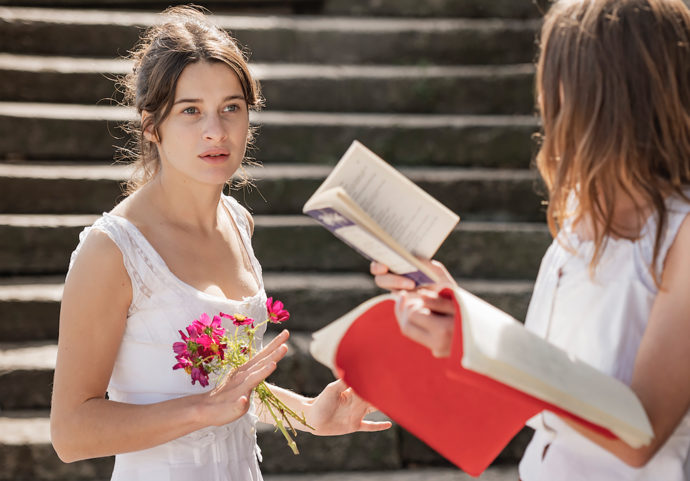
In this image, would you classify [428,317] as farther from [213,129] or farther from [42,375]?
[42,375]

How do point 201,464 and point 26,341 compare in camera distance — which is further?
point 26,341

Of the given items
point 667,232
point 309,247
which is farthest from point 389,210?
point 309,247

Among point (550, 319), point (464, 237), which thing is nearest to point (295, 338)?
Answer: point (464, 237)

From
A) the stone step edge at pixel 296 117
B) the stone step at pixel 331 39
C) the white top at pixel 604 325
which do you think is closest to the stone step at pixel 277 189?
the stone step edge at pixel 296 117

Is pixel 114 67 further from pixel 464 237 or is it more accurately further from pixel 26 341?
pixel 464 237

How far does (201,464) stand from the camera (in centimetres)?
189

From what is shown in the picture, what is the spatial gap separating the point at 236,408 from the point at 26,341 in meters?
2.36

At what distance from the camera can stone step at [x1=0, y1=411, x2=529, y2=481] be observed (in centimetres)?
316

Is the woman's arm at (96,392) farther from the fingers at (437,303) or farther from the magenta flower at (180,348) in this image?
the fingers at (437,303)

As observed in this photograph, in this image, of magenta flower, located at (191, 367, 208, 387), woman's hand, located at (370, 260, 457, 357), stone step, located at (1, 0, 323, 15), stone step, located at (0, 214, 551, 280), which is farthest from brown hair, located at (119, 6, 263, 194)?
stone step, located at (1, 0, 323, 15)

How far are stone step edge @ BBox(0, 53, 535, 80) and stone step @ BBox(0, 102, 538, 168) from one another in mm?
229

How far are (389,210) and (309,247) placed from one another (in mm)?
2549

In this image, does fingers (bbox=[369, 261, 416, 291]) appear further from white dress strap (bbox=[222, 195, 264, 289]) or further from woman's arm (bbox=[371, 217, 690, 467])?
white dress strap (bbox=[222, 195, 264, 289])

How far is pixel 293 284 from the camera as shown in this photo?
372 centimetres
